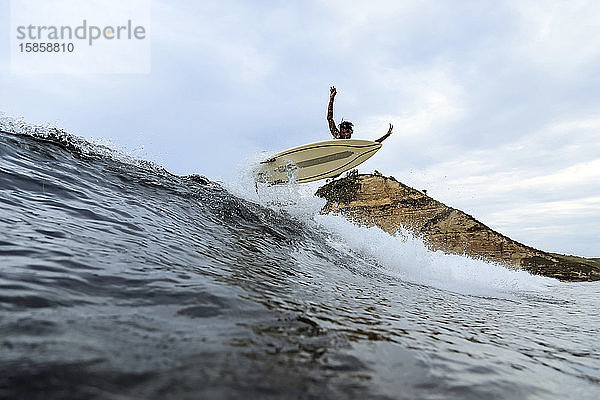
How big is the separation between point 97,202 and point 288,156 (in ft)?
21.8

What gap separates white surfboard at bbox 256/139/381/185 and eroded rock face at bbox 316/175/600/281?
8.73 m

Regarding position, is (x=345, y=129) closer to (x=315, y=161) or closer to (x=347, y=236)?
(x=315, y=161)

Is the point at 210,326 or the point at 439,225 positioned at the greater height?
the point at 439,225

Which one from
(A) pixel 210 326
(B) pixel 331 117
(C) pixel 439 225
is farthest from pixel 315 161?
(C) pixel 439 225

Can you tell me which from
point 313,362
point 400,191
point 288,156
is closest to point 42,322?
point 313,362

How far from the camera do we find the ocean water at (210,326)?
1034mm

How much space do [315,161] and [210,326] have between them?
8.82 metres

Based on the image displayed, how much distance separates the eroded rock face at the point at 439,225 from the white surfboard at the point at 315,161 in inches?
344

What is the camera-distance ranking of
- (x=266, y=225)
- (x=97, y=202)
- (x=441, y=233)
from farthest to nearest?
(x=441, y=233) < (x=266, y=225) < (x=97, y=202)

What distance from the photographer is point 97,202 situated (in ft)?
11.2

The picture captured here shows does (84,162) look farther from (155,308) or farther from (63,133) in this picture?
(155,308)

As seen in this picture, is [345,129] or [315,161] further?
[345,129]

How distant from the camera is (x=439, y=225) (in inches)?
760

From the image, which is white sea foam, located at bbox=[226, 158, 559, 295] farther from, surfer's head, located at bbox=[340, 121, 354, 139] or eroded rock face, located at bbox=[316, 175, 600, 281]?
eroded rock face, located at bbox=[316, 175, 600, 281]
